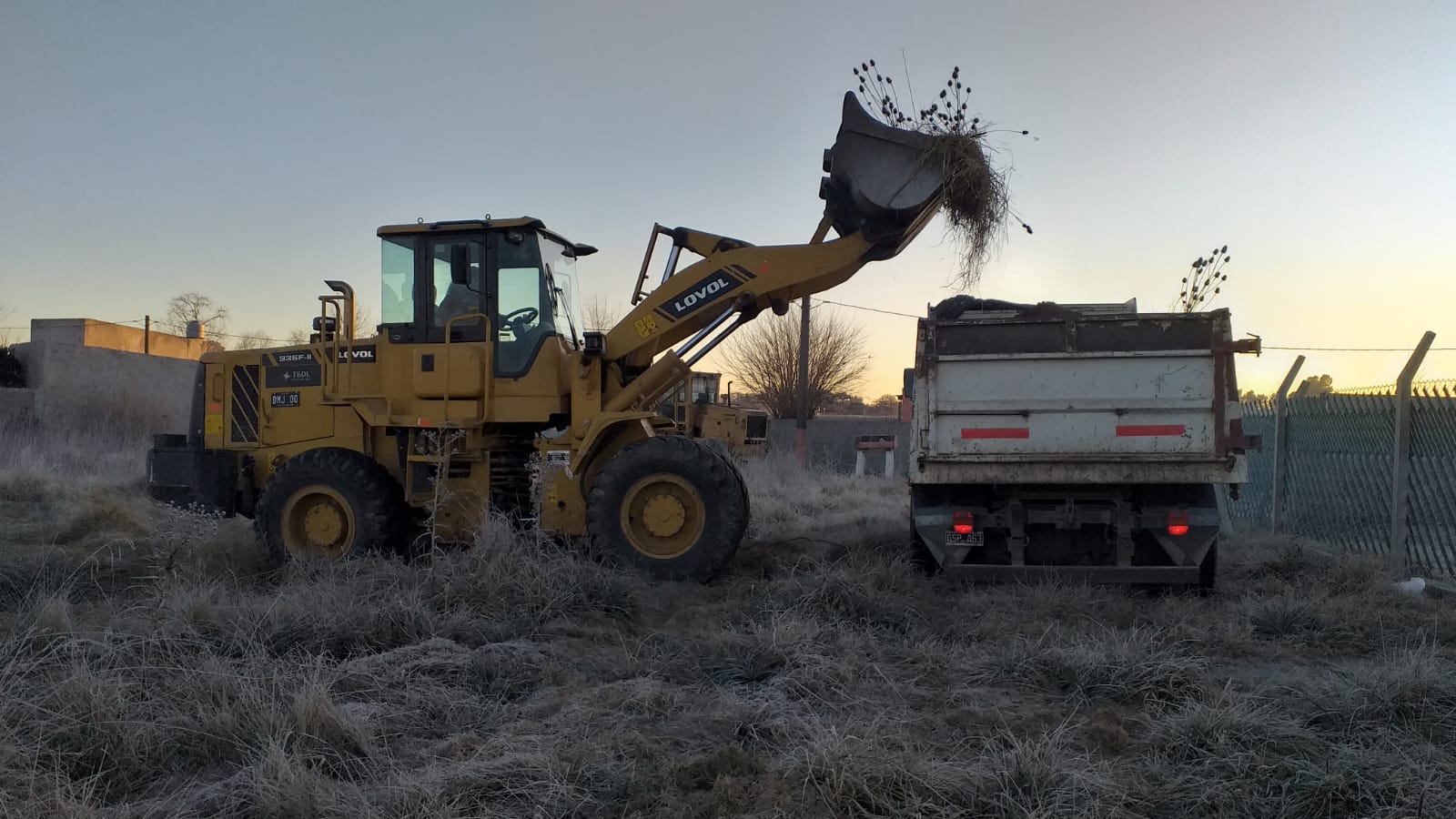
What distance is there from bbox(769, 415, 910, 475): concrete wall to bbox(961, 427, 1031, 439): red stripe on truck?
54.1 ft

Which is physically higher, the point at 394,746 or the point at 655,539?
the point at 655,539

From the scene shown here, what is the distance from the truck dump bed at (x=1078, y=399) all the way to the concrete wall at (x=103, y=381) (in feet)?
76.9

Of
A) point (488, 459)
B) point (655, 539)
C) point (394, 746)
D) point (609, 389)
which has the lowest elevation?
point (394, 746)

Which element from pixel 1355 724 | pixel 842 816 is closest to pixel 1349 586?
pixel 1355 724

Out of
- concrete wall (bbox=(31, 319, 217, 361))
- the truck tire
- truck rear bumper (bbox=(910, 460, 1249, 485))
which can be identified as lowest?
the truck tire

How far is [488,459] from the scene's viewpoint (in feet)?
26.2

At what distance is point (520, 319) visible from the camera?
312 inches

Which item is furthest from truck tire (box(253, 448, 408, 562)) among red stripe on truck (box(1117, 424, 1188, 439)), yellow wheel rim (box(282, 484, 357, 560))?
red stripe on truck (box(1117, 424, 1188, 439))

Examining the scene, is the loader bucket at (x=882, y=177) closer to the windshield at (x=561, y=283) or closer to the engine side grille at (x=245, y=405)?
the windshield at (x=561, y=283)

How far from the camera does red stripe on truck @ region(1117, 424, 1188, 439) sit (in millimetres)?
6691

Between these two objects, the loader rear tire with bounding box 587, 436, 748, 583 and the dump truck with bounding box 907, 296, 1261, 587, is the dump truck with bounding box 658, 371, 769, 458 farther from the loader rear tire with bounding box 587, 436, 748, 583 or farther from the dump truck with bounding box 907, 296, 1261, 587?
the dump truck with bounding box 907, 296, 1261, 587

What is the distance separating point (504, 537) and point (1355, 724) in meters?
5.05

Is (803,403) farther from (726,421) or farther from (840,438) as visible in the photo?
(726,421)

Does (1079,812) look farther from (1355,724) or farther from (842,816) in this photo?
(1355,724)
